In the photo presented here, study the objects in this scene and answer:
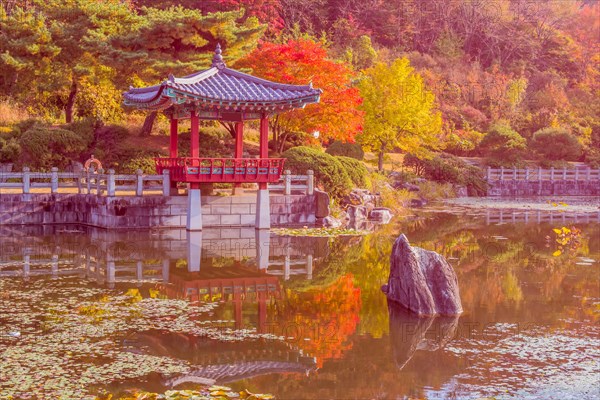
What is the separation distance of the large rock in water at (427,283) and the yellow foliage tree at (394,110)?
28.0 m

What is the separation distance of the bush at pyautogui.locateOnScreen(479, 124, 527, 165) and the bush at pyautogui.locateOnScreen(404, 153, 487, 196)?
3.40m

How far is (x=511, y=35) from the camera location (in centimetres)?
7150

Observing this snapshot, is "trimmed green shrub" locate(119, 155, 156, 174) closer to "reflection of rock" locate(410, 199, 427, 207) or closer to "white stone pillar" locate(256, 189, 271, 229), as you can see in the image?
"white stone pillar" locate(256, 189, 271, 229)

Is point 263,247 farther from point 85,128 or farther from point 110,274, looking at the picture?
point 85,128

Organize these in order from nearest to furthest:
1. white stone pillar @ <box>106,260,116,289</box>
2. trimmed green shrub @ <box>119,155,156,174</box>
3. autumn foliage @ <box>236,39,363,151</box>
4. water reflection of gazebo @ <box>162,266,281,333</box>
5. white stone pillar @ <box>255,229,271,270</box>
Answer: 1. water reflection of gazebo @ <box>162,266,281,333</box>
2. white stone pillar @ <box>106,260,116,289</box>
3. white stone pillar @ <box>255,229,271,270</box>
4. trimmed green shrub @ <box>119,155,156,174</box>
5. autumn foliage @ <box>236,39,363,151</box>

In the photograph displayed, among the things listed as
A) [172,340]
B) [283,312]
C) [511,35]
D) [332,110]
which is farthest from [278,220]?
[511,35]

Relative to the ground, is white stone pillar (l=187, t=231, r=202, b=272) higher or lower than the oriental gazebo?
lower

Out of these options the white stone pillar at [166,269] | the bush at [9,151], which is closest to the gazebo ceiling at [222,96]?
the white stone pillar at [166,269]

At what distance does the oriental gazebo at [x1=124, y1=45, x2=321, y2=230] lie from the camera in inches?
958

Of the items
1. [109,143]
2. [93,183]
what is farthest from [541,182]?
[93,183]

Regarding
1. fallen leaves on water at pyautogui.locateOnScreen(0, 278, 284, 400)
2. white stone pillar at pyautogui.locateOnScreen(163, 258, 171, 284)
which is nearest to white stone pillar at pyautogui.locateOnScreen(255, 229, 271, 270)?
white stone pillar at pyautogui.locateOnScreen(163, 258, 171, 284)

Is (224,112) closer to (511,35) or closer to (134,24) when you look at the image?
(134,24)

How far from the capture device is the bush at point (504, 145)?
163 ft

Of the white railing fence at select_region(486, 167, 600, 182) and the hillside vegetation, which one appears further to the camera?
the white railing fence at select_region(486, 167, 600, 182)
